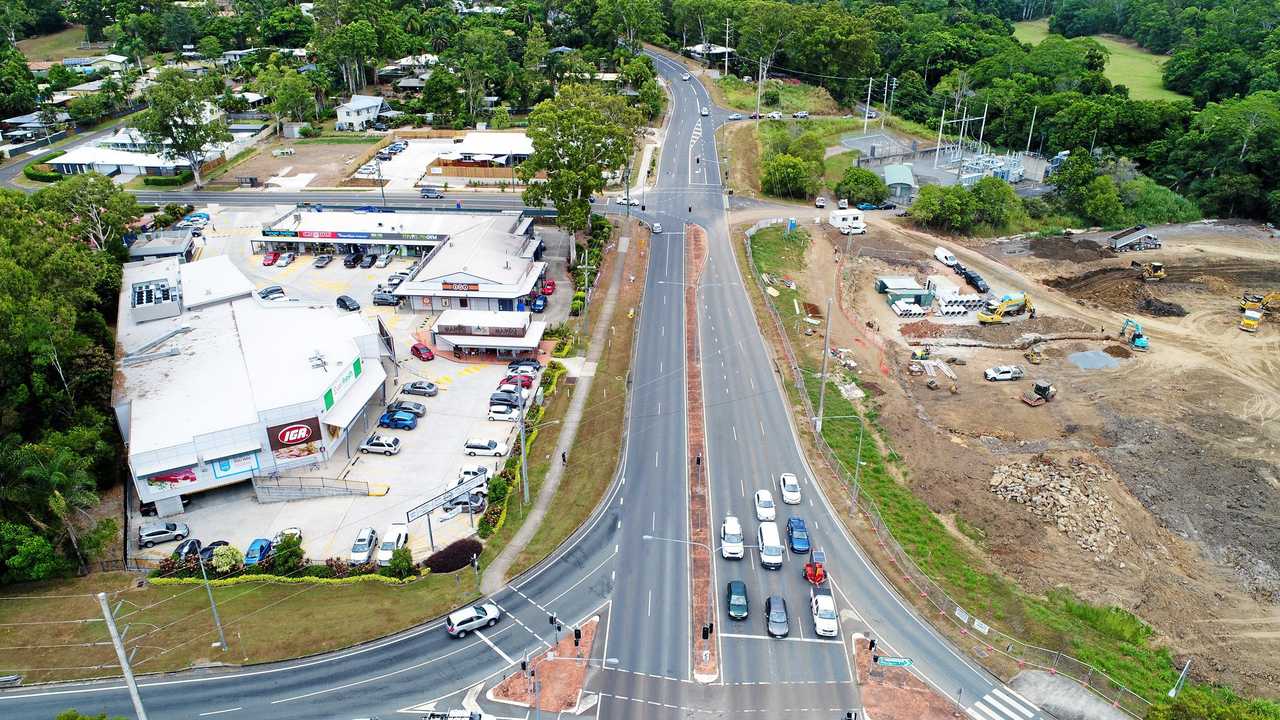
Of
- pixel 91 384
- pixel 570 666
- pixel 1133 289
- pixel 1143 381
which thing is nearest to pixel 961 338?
pixel 1143 381

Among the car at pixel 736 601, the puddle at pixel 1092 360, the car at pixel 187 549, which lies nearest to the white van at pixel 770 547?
the car at pixel 736 601

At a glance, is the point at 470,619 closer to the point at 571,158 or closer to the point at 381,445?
the point at 381,445

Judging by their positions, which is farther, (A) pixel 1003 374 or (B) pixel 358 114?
(B) pixel 358 114

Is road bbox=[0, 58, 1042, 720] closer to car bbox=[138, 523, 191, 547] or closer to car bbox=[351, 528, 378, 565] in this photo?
car bbox=[351, 528, 378, 565]

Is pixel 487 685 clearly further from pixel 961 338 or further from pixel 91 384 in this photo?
pixel 961 338

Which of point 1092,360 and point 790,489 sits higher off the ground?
point 790,489

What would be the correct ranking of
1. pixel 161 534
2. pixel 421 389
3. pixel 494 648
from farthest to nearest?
pixel 421 389
pixel 161 534
pixel 494 648

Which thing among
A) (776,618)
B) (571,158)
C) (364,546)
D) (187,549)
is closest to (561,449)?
(364,546)
